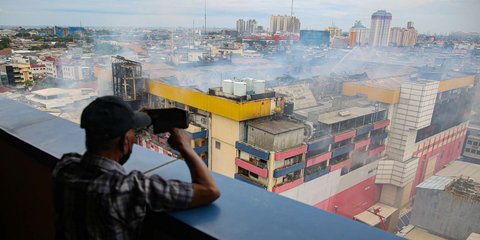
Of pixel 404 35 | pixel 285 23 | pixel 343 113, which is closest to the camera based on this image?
pixel 343 113

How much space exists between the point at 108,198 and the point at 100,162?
4cm

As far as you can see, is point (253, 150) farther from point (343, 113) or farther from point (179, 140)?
point (179, 140)

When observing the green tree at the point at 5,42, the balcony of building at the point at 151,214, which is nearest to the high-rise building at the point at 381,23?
the green tree at the point at 5,42

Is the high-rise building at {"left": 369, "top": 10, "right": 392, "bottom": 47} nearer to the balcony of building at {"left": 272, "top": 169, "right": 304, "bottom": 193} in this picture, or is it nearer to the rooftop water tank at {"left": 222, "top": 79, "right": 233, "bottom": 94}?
the rooftop water tank at {"left": 222, "top": 79, "right": 233, "bottom": 94}

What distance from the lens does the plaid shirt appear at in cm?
33

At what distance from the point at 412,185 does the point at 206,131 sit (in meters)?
5.44

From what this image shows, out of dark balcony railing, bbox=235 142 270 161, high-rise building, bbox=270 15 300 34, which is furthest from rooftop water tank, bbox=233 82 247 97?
high-rise building, bbox=270 15 300 34

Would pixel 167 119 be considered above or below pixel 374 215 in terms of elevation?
above

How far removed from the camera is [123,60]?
6344 millimetres

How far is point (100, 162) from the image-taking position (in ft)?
1.15

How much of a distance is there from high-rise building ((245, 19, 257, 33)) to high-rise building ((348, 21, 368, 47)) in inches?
184

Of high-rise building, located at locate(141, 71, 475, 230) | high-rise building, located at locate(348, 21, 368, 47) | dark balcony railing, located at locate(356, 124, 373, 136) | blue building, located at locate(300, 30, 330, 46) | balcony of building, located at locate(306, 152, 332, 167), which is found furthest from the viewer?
blue building, located at locate(300, 30, 330, 46)

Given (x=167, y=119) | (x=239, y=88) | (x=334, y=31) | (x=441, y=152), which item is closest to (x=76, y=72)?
(x=239, y=88)

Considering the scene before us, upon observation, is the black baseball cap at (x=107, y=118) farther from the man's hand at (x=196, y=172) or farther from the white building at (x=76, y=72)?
the white building at (x=76, y=72)
